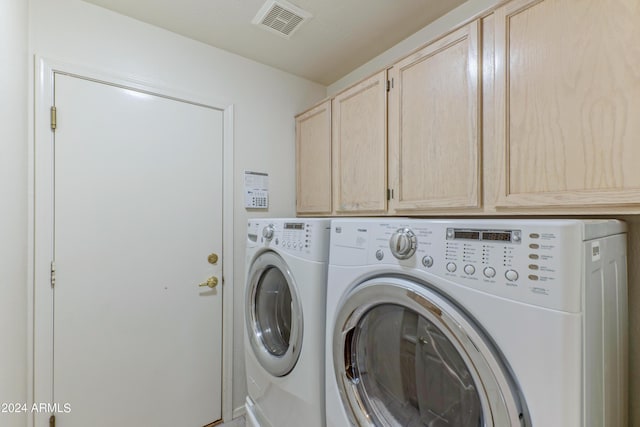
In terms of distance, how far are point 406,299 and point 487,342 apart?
213 millimetres

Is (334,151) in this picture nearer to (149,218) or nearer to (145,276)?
(149,218)

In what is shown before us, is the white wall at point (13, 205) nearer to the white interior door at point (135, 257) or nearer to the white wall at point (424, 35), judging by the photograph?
the white interior door at point (135, 257)

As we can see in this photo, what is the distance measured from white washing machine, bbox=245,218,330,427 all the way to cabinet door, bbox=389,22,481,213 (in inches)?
19.8

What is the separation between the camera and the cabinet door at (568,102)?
81 centimetres

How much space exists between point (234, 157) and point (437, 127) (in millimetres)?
1305

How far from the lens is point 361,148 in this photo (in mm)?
1669

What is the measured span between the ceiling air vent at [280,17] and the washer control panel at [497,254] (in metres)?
1.31

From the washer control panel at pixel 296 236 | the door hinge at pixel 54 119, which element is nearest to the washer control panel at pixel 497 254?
the washer control panel at pixel 296 236

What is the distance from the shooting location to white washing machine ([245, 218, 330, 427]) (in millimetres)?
1139

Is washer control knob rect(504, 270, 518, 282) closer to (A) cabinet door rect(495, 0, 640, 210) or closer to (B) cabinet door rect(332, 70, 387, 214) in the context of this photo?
(A) cabinet door rect(495, 0, 640, 210)

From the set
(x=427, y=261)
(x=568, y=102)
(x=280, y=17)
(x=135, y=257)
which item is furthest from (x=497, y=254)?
(x=135, y=257)

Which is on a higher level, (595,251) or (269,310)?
(595,251)

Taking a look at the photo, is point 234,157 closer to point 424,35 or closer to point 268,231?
point 268,231

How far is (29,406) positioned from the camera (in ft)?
4.42
